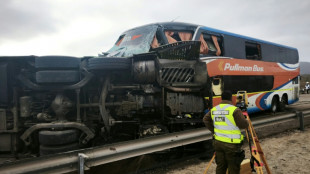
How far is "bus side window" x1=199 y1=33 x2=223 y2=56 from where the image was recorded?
6344 millimetres

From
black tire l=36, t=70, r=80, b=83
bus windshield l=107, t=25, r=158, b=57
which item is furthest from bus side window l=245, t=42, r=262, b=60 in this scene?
black tire l=36, t=70, r=80, b=83

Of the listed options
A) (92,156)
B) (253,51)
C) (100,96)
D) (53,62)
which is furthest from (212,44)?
(92,156)

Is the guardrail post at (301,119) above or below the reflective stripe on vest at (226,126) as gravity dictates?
below

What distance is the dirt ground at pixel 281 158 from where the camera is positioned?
3.77m

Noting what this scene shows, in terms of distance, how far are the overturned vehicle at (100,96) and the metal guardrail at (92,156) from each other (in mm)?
809

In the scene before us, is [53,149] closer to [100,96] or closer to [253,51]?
[100,96]

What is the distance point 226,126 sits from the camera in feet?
9.57

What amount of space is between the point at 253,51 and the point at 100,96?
7.14m

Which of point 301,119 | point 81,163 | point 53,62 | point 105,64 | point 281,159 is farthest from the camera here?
point 301,119

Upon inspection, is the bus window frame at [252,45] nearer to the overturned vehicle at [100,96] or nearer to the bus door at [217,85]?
the bus door at [217,85]

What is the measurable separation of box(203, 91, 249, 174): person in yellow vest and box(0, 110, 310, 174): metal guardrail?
1.04 meters

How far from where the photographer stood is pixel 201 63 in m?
5.10

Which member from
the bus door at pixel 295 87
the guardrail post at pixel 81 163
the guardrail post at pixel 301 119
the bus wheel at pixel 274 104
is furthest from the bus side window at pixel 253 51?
the guardrail post at pixel 81 163

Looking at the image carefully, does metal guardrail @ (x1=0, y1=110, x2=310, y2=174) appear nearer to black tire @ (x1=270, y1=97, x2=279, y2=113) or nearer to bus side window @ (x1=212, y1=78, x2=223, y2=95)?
bus side window @ (x1=212, y1=78, x2=223, y2=95)
